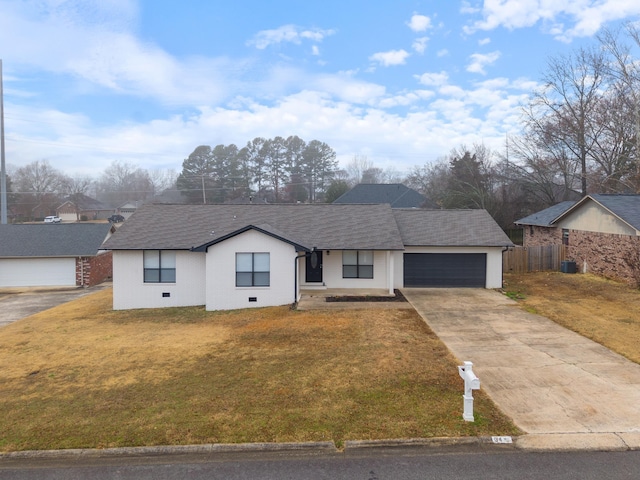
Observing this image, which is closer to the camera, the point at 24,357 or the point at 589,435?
the point at 589,435

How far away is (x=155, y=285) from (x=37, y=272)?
44.9 ft

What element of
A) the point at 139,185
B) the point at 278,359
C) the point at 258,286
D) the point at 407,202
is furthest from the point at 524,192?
the point at 139,185

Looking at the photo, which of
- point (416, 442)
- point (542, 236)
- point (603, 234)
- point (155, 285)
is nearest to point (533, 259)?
point (603, 234)

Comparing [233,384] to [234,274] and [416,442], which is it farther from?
[234,274]

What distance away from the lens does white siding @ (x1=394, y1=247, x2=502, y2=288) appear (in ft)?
63.7

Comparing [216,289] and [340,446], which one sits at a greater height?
[216,289]

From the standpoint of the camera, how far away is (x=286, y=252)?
639 inches

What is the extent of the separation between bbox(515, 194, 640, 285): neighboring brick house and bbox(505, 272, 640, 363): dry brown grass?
851 mm

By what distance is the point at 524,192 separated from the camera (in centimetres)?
Answer: 3959

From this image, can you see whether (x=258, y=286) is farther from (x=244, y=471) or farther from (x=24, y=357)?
(x=244, y=471)

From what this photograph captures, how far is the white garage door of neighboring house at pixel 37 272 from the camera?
84.0 ft

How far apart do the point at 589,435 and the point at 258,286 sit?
39.2 ft

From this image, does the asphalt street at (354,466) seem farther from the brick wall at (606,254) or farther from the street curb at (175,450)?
the brick wall at (606,254)

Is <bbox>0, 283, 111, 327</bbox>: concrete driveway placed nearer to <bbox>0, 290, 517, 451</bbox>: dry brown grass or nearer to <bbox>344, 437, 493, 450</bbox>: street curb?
<bbox>0, 290, 517, 451</bbox>: dry brown grass
